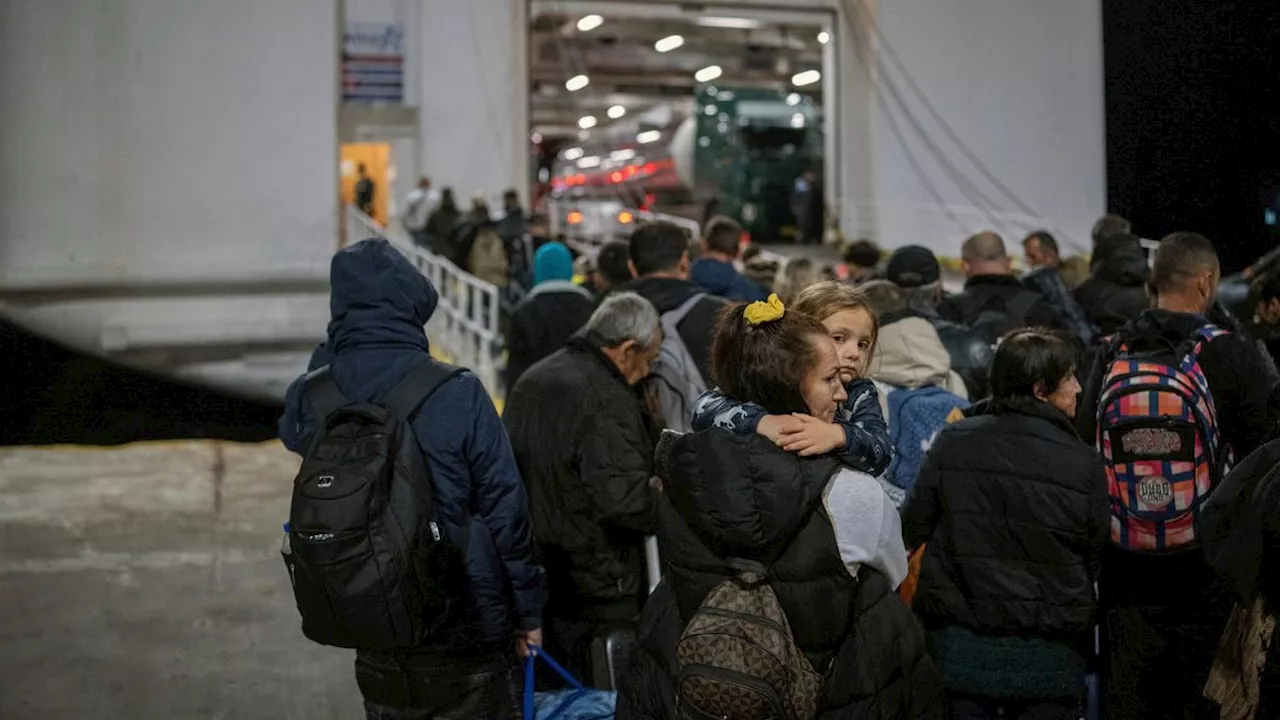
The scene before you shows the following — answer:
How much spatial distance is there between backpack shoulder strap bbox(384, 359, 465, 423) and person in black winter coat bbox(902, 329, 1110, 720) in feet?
4.78

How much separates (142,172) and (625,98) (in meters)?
33.6

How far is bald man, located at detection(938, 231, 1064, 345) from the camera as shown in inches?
257

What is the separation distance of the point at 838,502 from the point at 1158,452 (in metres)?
1.94

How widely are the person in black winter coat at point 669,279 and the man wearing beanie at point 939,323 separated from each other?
786 mm

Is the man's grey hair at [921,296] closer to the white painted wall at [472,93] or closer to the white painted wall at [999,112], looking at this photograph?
the white painted wall at [999,112]

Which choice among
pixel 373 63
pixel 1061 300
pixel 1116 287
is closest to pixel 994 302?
pixel 1061 300

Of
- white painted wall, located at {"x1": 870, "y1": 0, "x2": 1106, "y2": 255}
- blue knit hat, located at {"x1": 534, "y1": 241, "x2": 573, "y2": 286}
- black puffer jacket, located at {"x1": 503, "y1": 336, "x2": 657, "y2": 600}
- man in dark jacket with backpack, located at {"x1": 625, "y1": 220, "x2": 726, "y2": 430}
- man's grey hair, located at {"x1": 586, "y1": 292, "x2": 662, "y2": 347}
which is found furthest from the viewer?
white painted wall, located at {"x1": 870, "y1": 0, "x2": 1106, "y2": 255}

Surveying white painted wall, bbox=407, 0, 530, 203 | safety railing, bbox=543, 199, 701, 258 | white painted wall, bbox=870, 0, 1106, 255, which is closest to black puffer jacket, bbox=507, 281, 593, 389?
A: white painted wall, bbox=870, 0, 1106, 255

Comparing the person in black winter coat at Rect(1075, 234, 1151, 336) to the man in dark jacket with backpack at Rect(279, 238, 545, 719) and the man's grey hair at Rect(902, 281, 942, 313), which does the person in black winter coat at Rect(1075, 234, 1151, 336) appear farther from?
the man in dark jacket with backpack at Rect(279, 238, 545, 719)

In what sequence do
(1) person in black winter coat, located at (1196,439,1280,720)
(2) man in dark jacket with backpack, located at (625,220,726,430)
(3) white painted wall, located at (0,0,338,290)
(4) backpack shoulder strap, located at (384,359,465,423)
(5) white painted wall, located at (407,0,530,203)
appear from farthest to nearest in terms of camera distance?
(5) white painted wall, located at (407,0,530,203)
(3) white painted wall, located at (0,0,338,290)
(2) man in dark jacket with backpack, located at (625,220,726,430)
(4) backpack shoulder strap, located at (384,359,465,423)
(1) person in black winter coat, located at (1196,439,1280,720)

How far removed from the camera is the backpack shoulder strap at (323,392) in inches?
145

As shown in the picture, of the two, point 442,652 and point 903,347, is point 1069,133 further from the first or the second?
point 442,652

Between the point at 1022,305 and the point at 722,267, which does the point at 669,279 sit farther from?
the point at 1022,305

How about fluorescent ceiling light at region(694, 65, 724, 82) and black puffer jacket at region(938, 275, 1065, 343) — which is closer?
black puffer jacket at region(938, 275, 1065, 343)
